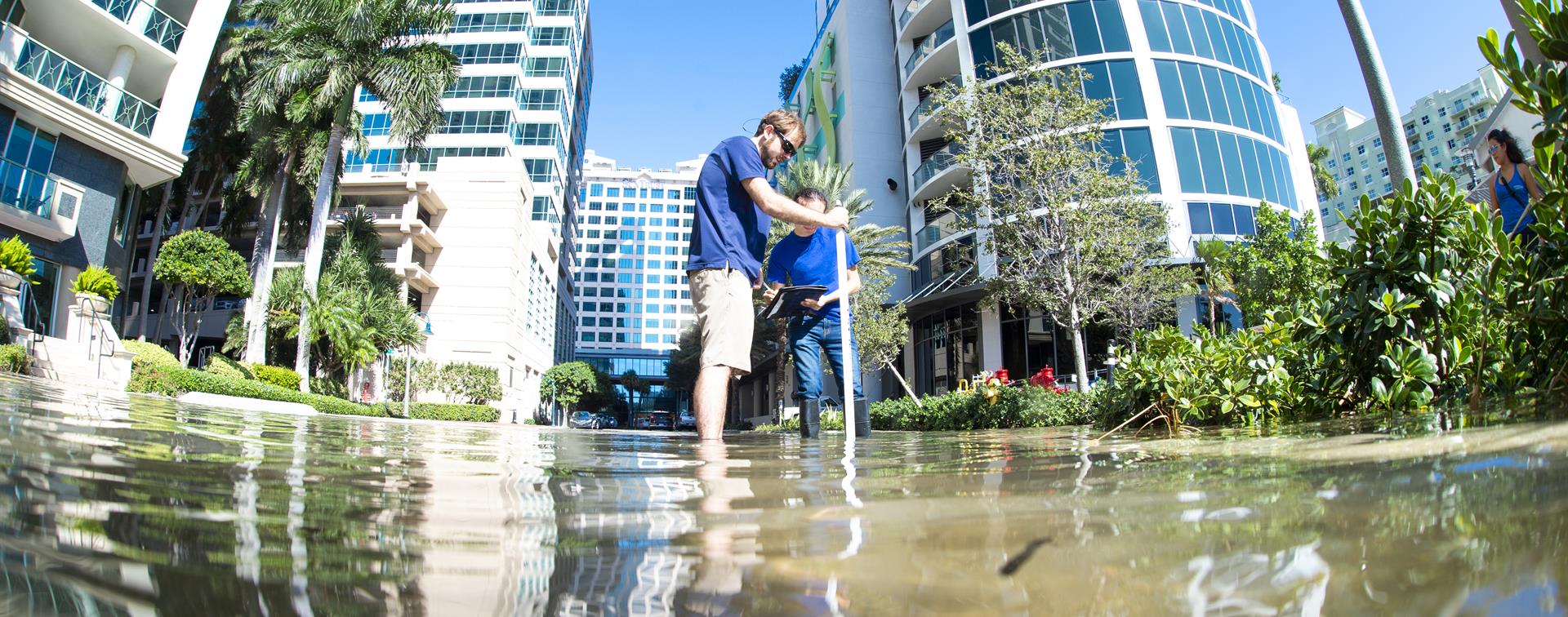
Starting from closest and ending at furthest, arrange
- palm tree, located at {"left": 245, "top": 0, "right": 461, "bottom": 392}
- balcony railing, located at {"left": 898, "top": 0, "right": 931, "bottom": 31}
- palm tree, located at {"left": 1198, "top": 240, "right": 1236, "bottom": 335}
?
palm tree, located at {"left": 245, "top": 0, "right": 461, "bottom": 392}
palm tree, located at {"left": 1198, "top": 240, "right": 1236, "bottom": 335}
balcony railing, located at {"left": 898, "top": 0, "right": 931, "bottom": 31}

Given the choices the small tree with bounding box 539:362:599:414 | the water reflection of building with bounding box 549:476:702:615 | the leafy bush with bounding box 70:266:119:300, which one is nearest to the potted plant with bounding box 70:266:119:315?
the leafy bush with bounding box 70:266:119:300

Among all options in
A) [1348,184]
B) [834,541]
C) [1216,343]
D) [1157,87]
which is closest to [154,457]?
[834,541]

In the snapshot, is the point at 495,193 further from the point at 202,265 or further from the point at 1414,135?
the point at 1414,135

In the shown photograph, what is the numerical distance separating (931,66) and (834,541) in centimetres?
3207

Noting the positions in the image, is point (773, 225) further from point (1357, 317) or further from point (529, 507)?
point (529, 507)

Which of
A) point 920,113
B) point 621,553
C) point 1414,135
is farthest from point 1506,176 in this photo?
point 1414,135

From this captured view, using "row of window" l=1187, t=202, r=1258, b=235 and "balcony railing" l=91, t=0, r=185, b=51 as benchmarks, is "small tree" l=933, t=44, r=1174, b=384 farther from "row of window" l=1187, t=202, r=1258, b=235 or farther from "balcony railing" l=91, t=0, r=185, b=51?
"balcony railing" l=91, t=0, r=185, b=51

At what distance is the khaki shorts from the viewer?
11.7ft

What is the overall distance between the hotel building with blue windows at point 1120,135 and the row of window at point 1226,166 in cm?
4

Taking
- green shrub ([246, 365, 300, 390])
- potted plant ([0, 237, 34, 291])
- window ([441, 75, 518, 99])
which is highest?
window ([441, 75, 518, 99])

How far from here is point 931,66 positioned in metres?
30.4

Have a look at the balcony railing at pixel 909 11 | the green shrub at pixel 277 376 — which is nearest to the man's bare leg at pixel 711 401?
the green shrub at pixel 277 376

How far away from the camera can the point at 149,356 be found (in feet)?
53.8

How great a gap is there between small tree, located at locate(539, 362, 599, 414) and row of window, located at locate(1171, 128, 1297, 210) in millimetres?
41953
